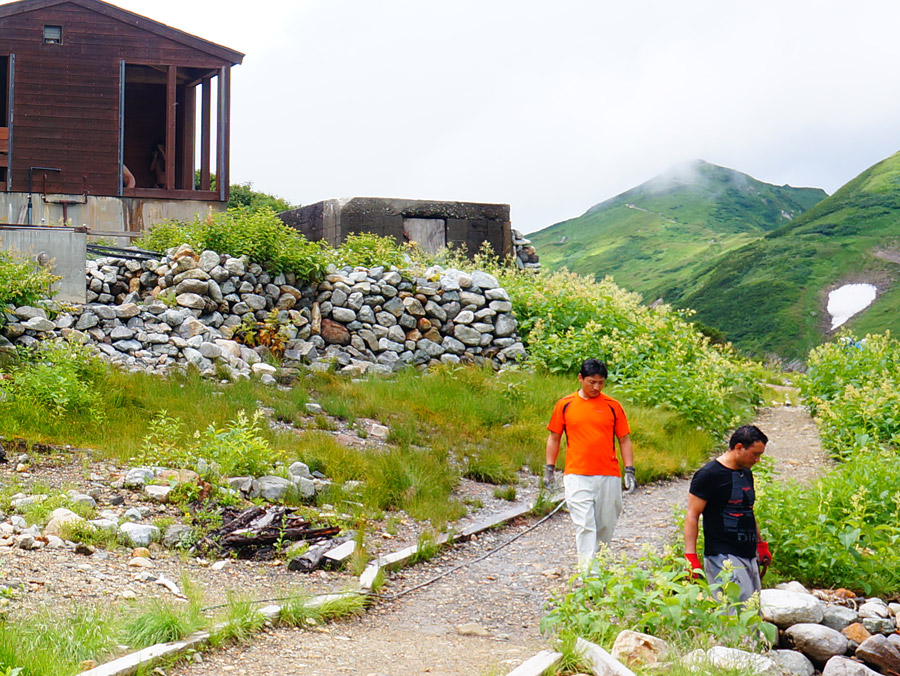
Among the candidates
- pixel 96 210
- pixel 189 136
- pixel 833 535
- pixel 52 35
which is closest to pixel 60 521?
pixel 833 535

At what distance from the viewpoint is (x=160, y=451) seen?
8.28 metres

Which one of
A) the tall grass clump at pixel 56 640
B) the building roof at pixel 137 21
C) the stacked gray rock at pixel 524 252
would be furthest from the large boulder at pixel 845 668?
the building roof at pixel 137 21

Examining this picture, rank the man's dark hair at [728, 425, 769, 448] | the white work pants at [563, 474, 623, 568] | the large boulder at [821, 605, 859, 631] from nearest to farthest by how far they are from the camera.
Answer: the man's dark hair at [728, 425, 769, 448]
the large boulder at [821, 605, 859, 631]
the white work pants at [563, 474, 623, 568]

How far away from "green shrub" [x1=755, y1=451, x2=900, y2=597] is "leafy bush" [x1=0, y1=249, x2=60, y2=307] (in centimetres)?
909

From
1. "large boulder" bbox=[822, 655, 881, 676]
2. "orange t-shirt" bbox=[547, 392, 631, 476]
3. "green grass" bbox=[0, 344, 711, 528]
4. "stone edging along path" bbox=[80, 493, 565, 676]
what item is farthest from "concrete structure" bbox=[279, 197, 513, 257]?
"large boulder" bbox=[822, 655, 881, 676]

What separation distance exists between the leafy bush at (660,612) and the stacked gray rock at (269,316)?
746 centimetres

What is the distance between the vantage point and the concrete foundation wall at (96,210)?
18.6 m

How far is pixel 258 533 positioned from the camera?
22.3 ft

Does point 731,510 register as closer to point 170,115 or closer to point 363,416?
point 363,416

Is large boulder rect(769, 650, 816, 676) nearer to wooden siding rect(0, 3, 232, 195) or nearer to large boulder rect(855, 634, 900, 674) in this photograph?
large boulder rect(855, 634, 900, 674)

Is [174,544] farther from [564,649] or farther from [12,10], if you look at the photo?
[12,10]

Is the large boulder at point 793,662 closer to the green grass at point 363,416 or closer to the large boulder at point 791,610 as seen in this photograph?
the large boulder at point 791,610

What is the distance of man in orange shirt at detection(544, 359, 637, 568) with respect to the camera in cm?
630

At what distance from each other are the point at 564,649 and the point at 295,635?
4.97 ft
